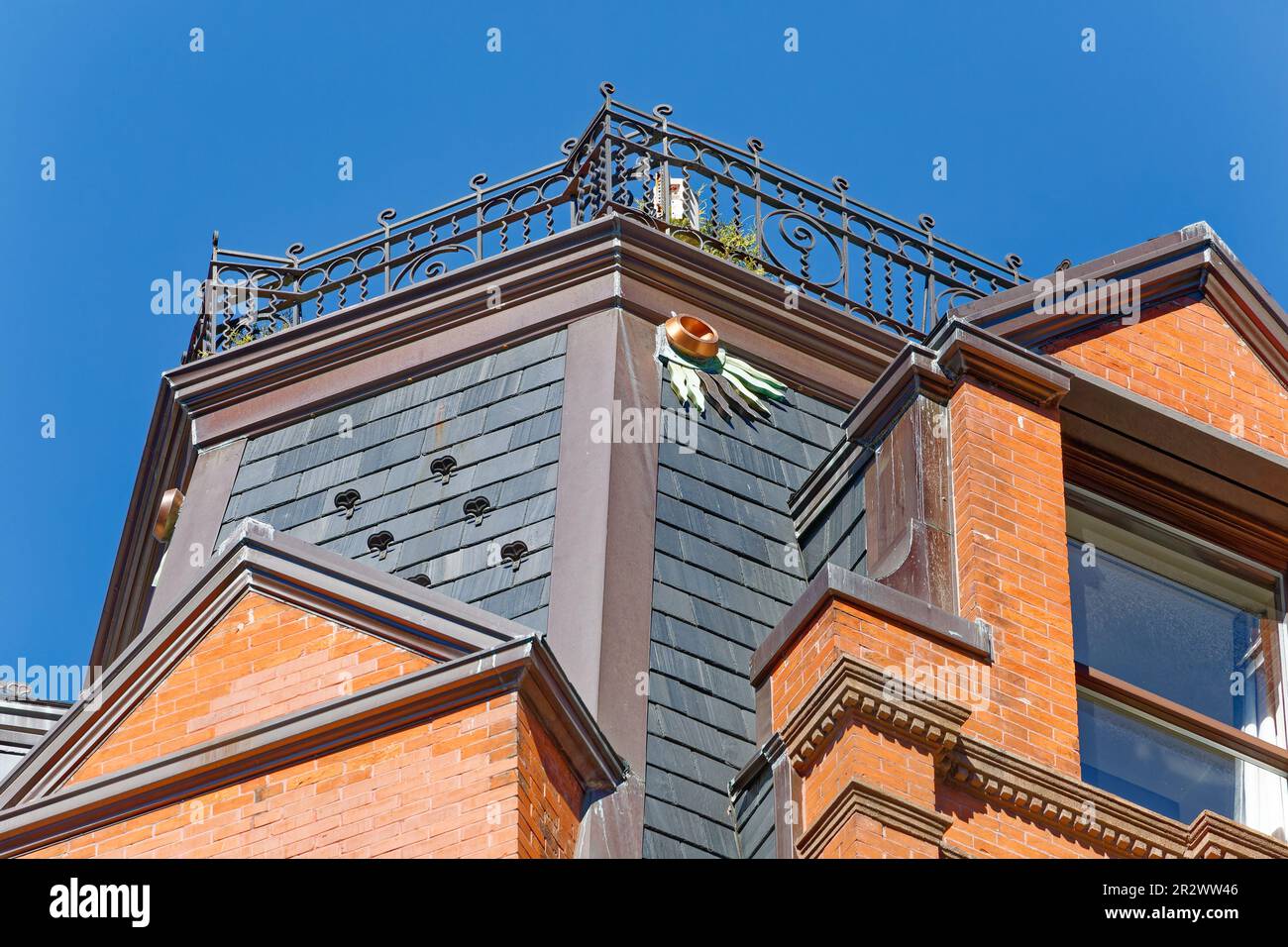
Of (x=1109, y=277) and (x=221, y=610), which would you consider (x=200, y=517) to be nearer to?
(x=221, y=610)

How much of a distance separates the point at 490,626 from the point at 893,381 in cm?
278

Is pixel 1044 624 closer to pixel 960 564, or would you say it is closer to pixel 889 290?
pixel 960 564

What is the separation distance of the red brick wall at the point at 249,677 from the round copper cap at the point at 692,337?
156 inches

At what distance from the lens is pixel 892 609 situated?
11.4 metres

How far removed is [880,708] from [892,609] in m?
0.62

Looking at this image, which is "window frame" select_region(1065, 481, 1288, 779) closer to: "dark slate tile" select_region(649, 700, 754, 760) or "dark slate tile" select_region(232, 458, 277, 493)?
"dark slate tile" select_region(649, 700, 754, 760)

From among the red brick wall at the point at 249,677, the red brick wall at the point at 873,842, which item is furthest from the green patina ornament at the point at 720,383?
the red brick wall at the point at 873,842

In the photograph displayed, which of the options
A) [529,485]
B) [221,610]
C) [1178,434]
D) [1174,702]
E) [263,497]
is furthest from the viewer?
[263,497]

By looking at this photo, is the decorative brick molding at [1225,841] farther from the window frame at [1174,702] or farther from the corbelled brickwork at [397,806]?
the corbelled brickwork at [397,806]

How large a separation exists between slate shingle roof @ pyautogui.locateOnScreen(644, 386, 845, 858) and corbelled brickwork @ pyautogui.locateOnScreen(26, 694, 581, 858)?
119 centimetres

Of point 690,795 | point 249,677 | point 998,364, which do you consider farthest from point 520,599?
point 998,364

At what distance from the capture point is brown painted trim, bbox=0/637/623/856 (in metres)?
10.8

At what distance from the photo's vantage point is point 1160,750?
12273 mm
